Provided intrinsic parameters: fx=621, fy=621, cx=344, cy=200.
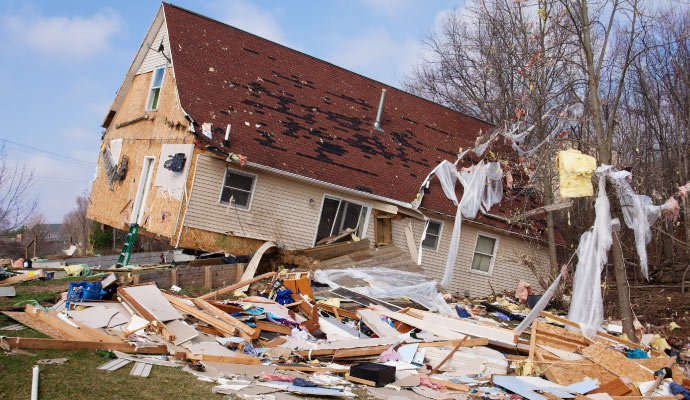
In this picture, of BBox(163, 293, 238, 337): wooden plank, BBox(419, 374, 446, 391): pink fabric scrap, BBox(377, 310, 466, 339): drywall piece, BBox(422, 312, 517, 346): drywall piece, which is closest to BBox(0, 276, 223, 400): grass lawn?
BBox(163, 293, 238, 337): wooden plank

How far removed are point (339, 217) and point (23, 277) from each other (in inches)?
305

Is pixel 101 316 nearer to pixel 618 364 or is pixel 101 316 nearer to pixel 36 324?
pixel 36 324

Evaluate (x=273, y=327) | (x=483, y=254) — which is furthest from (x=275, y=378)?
(x=483, y=254)

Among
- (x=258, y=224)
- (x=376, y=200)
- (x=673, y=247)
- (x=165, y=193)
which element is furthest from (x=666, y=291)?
(x=165, y=193)

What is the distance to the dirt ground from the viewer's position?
13227 millimetres

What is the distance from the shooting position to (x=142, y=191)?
55.2ft

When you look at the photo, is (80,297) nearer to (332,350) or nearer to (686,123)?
(332,350)

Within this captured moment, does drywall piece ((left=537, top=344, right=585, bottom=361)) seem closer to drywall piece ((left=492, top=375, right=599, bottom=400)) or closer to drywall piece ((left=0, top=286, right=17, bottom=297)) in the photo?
drywall piece ((left=492, top=375, right=599, bottom=400))

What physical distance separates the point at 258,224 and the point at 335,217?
7.33ft

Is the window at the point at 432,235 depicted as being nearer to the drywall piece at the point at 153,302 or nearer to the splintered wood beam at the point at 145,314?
the drywall piece at the point at 153,302

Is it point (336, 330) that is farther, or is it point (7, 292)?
point (7, 292)

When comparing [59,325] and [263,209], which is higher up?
[263,209]

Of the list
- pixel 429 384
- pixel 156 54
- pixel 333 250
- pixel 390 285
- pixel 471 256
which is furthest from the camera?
pixel 471 256

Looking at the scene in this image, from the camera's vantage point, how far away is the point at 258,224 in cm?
1570
